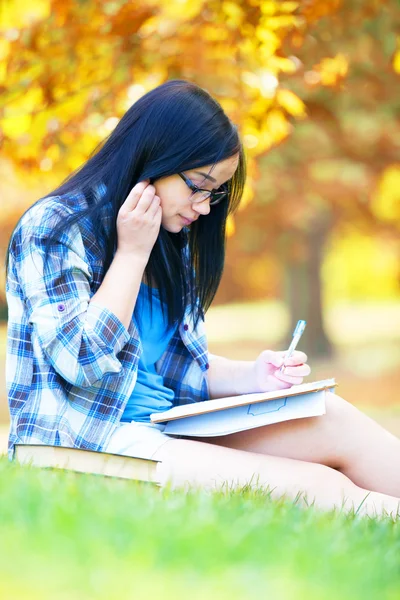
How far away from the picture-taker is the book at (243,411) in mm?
2654

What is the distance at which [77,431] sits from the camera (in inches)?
106

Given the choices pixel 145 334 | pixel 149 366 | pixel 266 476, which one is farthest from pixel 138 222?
pixel 266 476

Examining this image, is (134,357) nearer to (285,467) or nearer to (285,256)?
(285,467)

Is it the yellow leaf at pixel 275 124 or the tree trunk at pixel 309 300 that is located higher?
the yellow leaf at pixel 275 124

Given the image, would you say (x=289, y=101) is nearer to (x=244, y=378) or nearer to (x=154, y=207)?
(x=244, y=378)

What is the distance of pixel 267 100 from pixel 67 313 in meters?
3.45

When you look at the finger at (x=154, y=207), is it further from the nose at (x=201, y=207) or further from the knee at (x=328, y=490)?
the knee at (x=328, y=490)

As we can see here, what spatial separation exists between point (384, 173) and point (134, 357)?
387 inches

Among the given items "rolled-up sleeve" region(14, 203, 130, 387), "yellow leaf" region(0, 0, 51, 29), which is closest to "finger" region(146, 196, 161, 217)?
"rolled-up sleeve" region(14, 203, 130, 387)

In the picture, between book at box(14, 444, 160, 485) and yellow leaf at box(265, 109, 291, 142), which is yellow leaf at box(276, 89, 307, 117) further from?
book at box(14, 444, 160, 485)

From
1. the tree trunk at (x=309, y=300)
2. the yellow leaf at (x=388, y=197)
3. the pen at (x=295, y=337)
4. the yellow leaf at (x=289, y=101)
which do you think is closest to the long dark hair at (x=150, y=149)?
the pen at (x=295, y=337)

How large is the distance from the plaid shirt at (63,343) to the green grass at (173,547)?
1.29 ft

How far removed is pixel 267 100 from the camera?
5684 millimetres

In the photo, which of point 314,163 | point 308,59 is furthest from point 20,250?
point 314,163
